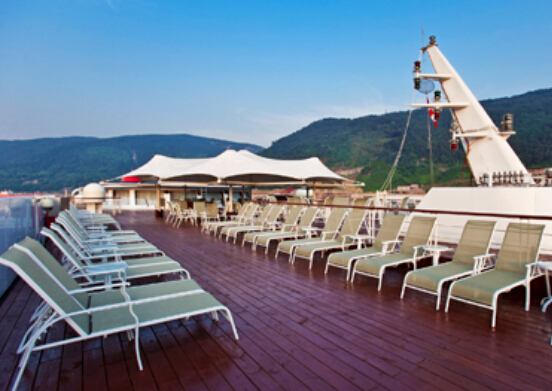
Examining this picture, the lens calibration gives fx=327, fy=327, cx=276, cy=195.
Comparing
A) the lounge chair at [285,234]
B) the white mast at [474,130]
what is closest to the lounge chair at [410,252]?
the lounge chair at [285,234]

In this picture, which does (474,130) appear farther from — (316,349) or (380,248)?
(316,349)

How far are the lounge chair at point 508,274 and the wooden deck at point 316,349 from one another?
8.3 inches

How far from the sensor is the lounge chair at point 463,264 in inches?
129

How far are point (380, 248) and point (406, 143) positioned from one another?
56496 mm

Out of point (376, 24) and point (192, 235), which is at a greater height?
point (376, 24)

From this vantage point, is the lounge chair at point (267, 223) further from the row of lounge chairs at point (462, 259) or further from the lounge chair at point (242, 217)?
the row of lounge chairs at point (462, 259)

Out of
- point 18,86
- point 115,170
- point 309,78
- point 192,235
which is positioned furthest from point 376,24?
point 18,86

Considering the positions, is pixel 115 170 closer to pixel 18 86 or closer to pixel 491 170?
pixel 18 86

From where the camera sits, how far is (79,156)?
9138 centimetres

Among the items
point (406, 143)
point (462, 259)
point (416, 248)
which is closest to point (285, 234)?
point (416, 248)

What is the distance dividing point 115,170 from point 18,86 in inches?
1654

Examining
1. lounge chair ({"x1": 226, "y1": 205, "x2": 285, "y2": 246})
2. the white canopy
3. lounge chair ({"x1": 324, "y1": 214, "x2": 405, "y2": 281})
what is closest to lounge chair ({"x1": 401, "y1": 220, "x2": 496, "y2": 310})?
lounge chair ({"x1": 324, "y1": 214, "x2": 405, "y2": 281})

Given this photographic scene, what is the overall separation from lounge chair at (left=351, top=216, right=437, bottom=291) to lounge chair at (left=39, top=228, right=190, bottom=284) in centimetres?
206

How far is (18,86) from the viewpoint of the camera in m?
96.4
